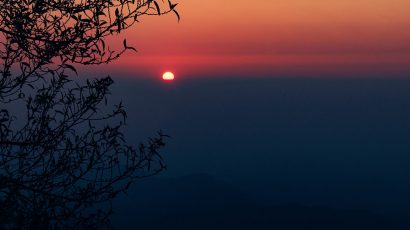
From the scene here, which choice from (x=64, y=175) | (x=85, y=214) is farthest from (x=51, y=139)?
(x=85, y=214)

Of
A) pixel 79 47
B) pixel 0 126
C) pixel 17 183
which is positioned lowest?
pixel 17 183

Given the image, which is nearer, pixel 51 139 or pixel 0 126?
pixel 0 126

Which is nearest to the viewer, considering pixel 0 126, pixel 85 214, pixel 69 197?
pixel 0 126

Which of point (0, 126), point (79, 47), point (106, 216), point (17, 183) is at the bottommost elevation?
point (106, 216)

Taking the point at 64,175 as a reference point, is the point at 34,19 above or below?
above

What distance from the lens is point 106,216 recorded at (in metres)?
8.84

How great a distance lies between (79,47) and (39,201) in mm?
2150

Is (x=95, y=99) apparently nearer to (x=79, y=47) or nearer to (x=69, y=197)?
(x=79, y=47)

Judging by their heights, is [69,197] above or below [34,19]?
below

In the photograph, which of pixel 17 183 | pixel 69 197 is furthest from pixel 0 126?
pixel 69 197

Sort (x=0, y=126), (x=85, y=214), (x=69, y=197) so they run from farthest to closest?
(x=85, y=214), (x=69, y=197), (x=0, y=126)

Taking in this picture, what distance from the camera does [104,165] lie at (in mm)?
8719

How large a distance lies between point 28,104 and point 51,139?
62 centimetres

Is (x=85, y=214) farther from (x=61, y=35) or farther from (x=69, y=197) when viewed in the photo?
(x=61, y=35)
